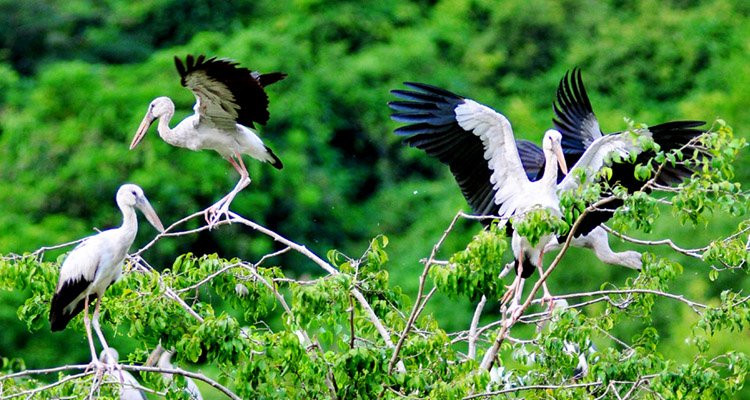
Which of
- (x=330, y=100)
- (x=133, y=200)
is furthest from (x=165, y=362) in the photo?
(x=330, y=100)

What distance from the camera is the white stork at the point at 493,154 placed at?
8.97 m

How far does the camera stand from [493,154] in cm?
945

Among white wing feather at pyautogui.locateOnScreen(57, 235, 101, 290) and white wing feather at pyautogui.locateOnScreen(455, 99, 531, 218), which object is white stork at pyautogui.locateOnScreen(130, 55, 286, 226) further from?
white wing feather at pyautogui.locateOnScreen(455, 99, 531, 218)

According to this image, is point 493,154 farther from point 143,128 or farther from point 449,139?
point 143,128

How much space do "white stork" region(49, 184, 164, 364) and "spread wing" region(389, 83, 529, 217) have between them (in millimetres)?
1994

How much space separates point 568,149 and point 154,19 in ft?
75.0

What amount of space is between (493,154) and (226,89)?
1.62 m

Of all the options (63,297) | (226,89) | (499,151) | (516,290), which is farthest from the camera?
(499,151)

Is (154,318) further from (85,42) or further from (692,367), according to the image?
(85,42)

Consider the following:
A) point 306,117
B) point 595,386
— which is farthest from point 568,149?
point 306,117

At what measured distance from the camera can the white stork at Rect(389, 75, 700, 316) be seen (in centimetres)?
897

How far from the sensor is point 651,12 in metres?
31.3

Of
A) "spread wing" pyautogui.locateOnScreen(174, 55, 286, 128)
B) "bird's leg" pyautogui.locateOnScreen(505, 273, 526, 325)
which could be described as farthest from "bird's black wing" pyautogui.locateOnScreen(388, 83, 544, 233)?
"bird's leg" pyautogui.locateOnScreen(505, 273, 526, 325)

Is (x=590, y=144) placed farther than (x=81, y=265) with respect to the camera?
Yes
